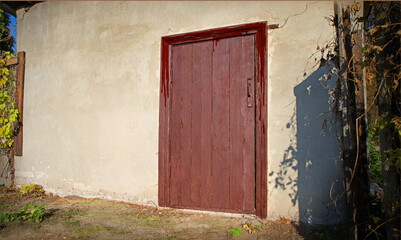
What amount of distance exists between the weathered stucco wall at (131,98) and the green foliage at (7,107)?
24 cm

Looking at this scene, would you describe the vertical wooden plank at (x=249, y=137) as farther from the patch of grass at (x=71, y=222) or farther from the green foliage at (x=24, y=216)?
the green foliage at (x=24, y=216)

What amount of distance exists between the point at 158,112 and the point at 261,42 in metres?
1.51

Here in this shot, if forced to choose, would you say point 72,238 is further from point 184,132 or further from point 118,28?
point 118,28

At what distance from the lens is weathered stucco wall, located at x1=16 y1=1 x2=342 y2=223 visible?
8.71 ft

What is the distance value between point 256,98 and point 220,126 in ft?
1.72

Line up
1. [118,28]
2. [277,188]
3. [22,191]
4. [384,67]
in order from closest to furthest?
[384,67] → [277,188] → [118,28] → [22,191]

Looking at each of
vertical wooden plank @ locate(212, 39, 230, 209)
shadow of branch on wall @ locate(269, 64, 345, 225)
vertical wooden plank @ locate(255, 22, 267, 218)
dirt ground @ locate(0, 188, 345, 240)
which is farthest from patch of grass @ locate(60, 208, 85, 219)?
shadow of branch on wall @ locate(269, 64, 345, 225)

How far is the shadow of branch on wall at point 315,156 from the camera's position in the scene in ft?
8.30

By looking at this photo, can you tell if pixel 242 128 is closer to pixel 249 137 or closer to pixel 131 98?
pixel 249 137

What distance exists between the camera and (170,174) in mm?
3271

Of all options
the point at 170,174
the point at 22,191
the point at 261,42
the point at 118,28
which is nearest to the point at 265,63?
the point at 261,42

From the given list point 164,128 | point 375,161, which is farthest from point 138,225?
Answer: point 375,161

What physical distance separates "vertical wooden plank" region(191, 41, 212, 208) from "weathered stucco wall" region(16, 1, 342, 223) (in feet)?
1.39

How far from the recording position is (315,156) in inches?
103
